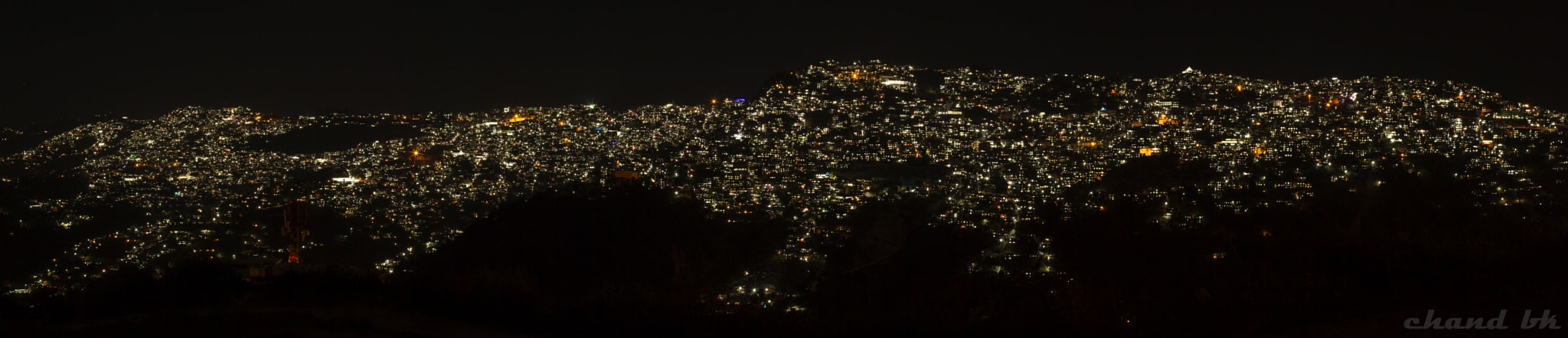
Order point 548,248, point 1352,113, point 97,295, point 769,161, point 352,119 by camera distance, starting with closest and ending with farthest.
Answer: point 97,295 < point 548,248 < point 769,161 < point 1352,113 < point 352,119

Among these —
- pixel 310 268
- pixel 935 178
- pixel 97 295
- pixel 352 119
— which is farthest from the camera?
pixel 352 119

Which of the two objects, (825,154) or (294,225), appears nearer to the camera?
(294,225)

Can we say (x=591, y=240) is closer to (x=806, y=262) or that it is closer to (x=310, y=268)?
(x=806, y=262)

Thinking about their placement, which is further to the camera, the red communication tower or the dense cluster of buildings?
the dense cluster of buildings

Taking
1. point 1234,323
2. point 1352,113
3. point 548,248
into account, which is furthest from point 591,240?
point 1352,113

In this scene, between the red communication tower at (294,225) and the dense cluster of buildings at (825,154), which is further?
the dense cluster of buildings at (825,154)

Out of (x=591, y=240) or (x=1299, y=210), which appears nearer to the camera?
(x=591, y=240)

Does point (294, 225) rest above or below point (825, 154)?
below

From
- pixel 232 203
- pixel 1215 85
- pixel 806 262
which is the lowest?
pixel 806 262
